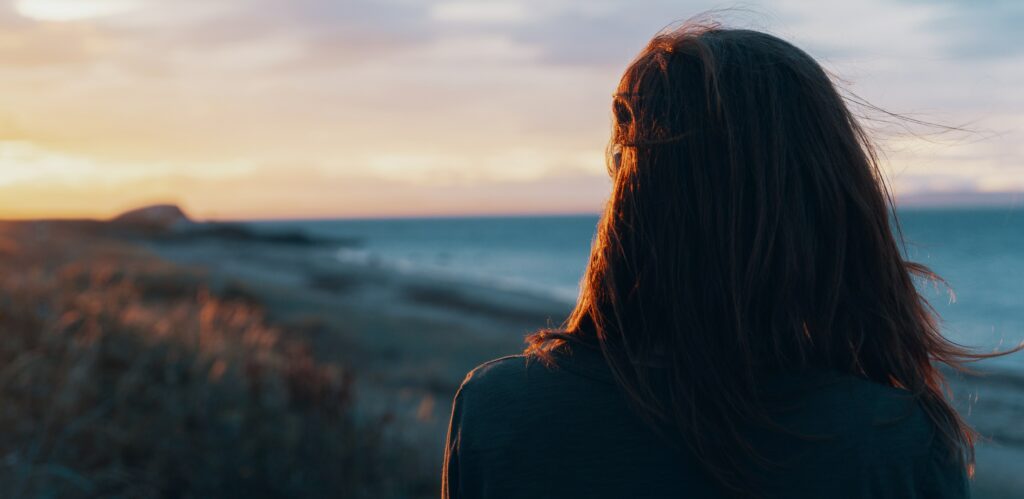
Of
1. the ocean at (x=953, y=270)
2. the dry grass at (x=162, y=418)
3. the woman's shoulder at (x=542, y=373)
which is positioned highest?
the woman's shoulder at (x=542, y=373)

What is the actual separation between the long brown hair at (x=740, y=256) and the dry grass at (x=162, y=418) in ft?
11.8

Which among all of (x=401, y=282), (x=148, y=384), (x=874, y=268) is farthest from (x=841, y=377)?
(x=401, y=282)

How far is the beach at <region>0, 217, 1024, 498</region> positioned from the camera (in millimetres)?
6910

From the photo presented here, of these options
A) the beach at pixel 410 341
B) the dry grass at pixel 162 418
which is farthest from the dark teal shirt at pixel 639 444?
the dry grass at pixel 162 418

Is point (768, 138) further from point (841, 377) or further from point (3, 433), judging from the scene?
point (3, 433)

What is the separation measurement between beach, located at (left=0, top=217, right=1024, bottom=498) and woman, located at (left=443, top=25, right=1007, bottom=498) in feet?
1.32

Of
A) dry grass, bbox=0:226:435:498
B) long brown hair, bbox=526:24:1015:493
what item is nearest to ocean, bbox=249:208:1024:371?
long brown hair, bbox=526:24:1015:493

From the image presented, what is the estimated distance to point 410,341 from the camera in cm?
1639

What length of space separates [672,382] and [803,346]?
212mm

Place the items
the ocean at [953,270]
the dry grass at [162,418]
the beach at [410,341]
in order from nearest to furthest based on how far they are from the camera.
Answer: the dry grass at [162,418], the beach at [410,341], the ocean at [953,270]

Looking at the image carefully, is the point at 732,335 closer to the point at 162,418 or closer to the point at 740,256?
the point at 740,256

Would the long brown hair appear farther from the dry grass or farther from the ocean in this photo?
the dry grass

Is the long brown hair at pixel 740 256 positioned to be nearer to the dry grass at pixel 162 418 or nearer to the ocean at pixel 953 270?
the ocean at pixel 953 270

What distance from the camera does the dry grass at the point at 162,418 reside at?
14.5 ft
